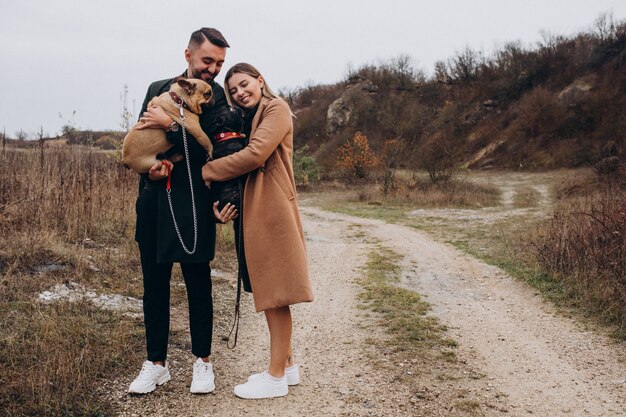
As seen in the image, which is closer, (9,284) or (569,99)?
(9,284)

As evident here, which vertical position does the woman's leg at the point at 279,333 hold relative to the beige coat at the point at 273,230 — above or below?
Result: below

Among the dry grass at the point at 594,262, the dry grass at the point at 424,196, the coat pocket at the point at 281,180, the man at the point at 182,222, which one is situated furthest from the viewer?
the dry grass at the point at 424,196

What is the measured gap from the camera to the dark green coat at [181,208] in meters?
2.88

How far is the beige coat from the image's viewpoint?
2904 mm

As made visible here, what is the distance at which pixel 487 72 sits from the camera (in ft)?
118

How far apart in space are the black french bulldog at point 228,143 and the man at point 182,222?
Result: 6cm

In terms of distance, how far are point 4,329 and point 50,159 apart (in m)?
4.43

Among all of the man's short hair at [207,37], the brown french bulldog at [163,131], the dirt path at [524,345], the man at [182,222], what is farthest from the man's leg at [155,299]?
the dirt path at [524,345]

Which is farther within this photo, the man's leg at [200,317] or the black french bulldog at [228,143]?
the man's leg at [200,317]

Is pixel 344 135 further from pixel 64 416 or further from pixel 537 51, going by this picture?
pixel 64 416

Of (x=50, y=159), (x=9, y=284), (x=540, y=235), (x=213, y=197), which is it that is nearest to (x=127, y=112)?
(x=50, y=159)

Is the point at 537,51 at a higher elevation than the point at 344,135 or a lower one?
higher

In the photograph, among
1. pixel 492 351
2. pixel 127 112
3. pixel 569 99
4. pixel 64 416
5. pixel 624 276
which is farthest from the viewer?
pixel 569 99

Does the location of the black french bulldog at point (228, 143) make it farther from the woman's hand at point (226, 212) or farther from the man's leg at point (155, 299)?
the man's leg at point (155, 299)
